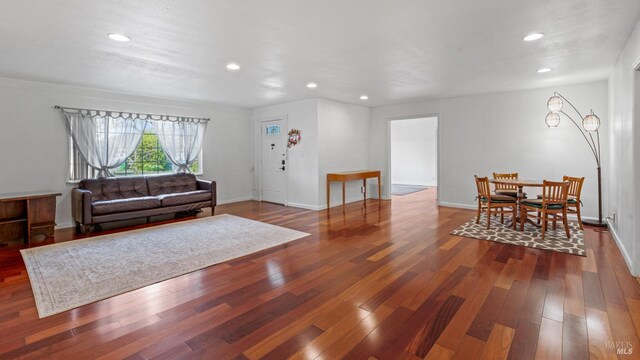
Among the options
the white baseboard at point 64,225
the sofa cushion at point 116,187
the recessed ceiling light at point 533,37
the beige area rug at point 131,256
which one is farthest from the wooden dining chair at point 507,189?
the white baseboard at point 64,225

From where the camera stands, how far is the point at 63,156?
5289mm

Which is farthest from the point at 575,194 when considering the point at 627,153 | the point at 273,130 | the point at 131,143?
the point at 131,143

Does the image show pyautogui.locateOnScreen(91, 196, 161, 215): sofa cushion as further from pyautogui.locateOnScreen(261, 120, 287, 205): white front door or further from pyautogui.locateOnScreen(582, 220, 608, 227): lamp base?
pyautogui.locateOnScreen(582, 220, 608, 227): lamp base

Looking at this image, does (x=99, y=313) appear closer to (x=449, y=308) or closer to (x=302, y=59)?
(x=449, y=308)

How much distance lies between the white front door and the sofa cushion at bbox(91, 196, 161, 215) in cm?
269

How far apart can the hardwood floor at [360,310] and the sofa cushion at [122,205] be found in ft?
4.07

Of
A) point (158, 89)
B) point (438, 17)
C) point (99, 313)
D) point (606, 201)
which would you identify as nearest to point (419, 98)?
point (606, 201)

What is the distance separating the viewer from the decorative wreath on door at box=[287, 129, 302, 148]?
Result: 6855 mm

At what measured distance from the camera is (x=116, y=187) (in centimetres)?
558

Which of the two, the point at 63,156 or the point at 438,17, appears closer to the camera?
the point at 438,17

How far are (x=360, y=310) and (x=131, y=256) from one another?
9.26 feet

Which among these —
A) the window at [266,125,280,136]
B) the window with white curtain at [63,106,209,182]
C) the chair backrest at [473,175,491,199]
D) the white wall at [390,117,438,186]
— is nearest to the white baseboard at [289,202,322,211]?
the window at [266,125,280,136]

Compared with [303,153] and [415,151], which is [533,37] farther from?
[415,151]

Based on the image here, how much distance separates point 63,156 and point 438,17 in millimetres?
5966
